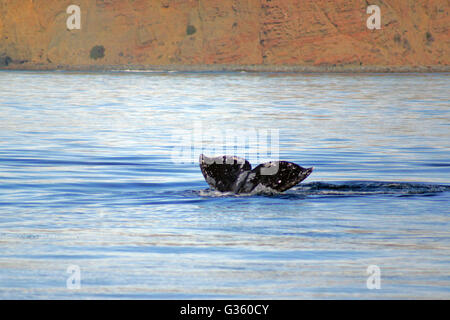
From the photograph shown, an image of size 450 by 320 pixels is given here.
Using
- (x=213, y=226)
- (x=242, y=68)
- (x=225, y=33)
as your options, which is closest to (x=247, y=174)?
(x=213, y=226)

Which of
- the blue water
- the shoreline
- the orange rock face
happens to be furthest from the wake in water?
the shoreline

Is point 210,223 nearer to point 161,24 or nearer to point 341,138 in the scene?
point 341,138

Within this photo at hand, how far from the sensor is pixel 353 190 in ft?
47.5

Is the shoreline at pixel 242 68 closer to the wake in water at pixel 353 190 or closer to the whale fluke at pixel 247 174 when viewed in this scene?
the wake in water at pixel 353 190

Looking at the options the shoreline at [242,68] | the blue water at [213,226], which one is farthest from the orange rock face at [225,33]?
the blue water at [213,226]

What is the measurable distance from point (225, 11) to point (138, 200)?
415ft

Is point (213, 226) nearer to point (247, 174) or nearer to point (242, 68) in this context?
point (247, 174)

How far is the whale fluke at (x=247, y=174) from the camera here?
13.2 m

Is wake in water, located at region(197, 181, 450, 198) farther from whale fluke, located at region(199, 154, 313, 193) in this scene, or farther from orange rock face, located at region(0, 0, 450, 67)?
orange rock face, located at region(0, 0, 450, 67)

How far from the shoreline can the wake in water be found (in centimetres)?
11894

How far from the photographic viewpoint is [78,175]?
16.8 meters

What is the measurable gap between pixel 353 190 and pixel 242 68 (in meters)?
123

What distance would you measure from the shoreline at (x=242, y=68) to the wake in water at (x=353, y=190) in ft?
390

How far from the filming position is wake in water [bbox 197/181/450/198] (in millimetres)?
13602
